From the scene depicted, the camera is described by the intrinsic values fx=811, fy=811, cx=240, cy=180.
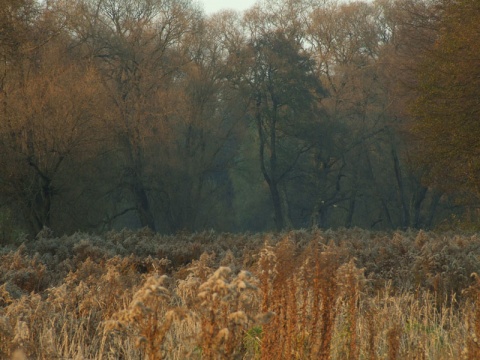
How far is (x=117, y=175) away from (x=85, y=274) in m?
23.9

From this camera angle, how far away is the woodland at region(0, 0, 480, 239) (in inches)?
987

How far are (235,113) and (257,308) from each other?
4067 centimetres

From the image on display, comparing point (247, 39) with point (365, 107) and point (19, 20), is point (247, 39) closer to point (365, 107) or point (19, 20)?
point (365, 107)

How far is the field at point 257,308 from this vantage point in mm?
4074

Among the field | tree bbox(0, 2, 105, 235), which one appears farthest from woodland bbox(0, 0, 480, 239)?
the field

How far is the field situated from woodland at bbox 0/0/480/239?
32.6ft

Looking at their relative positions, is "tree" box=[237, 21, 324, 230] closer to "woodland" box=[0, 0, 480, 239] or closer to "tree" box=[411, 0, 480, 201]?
"woodland" box=[0, 0, 480, 239]

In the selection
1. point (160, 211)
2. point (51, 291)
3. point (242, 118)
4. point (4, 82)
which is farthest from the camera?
point (242, 118)

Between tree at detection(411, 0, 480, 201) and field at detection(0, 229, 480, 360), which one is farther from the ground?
tree at detection(411, 0, 480, 201)

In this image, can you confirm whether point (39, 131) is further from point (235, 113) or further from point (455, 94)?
point (235, 113)

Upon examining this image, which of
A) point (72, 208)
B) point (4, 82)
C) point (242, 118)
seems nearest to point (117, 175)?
point (72, 208)

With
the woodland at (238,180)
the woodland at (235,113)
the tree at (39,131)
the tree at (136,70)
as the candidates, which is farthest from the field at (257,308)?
the tree at (136,70)

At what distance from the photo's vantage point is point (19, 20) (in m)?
22.4

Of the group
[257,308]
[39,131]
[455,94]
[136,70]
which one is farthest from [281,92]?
[257,308]
